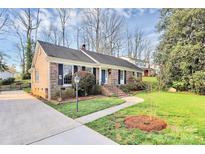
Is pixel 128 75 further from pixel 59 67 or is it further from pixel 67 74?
pixel 59 67

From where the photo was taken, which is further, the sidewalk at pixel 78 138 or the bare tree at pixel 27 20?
the bare tree at pixel 27 20

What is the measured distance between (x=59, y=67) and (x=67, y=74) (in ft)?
2.04

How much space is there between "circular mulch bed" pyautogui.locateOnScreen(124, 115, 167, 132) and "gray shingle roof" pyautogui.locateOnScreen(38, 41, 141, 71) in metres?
5.31

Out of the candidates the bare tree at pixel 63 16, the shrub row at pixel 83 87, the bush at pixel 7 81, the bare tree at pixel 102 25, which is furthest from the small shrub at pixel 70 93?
the bush at pixel 7 81

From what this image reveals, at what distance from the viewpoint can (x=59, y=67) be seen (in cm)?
938

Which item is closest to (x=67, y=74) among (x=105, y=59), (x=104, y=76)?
(x=104, y=76)

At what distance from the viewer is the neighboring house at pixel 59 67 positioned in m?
9.04

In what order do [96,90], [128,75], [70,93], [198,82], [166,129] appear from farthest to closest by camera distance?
[128,75], [198,82], [96,90], [70,93], [166,129]

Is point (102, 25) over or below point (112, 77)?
over

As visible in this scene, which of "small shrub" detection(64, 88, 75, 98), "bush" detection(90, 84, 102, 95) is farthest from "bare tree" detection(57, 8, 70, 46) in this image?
"bush" detection(90, 84, 102, 95)

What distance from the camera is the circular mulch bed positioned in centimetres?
484

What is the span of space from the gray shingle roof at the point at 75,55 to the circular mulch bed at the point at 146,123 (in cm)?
531

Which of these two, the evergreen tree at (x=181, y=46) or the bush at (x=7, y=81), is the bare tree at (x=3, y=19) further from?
the evergreen tree at (x=181, y=46)

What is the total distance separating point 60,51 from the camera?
1008 cm
